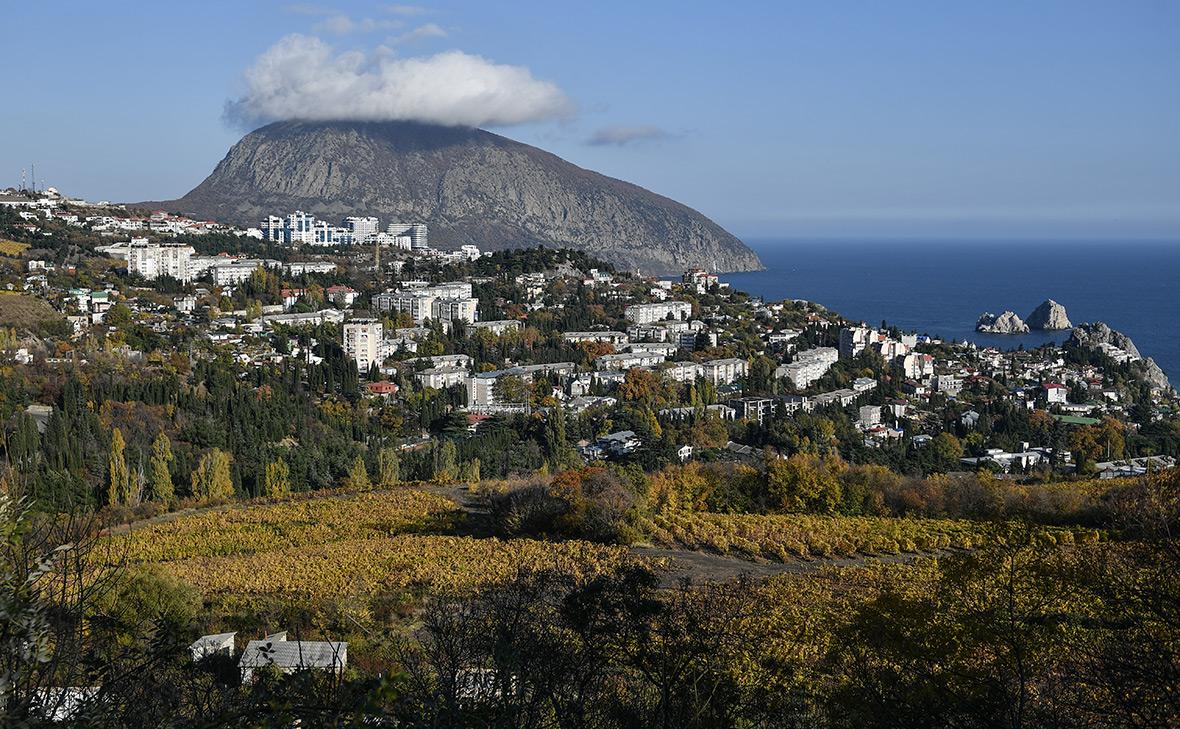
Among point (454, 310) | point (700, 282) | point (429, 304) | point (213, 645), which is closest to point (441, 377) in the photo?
point (454, 310)

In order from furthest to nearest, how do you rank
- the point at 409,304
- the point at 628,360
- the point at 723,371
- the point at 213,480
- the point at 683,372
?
the point at 409,304 → the point at 628,360 → the point at 723,371 → the point at 683,372 → the point at 213,480

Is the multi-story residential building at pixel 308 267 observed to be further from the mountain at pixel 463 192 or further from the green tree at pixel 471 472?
the mountain at pixel 463 192

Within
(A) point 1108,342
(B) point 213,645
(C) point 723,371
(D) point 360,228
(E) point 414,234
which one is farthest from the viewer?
(E) point 414,234

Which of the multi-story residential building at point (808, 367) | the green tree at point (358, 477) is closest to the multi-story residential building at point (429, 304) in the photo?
the multi-story residential building at point (808, 367)

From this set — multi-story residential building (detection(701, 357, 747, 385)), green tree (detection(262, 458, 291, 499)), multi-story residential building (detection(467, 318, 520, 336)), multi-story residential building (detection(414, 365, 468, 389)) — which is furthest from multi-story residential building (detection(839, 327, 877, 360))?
green tree (detection(262, 458, 291, 499))

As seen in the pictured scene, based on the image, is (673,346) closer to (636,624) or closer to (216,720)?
(636,624)

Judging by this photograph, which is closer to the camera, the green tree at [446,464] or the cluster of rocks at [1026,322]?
the green tree at [446,464]

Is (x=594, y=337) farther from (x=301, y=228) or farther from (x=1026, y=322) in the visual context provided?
(x=301, y=228)

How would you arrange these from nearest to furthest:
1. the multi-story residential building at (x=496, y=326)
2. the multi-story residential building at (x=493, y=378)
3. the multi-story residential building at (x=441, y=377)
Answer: the multi-story residential building at (x=493, y=378), the multi-story residential building at (x=441, y=377), the multi-story residential building at (x=496, y=326)
